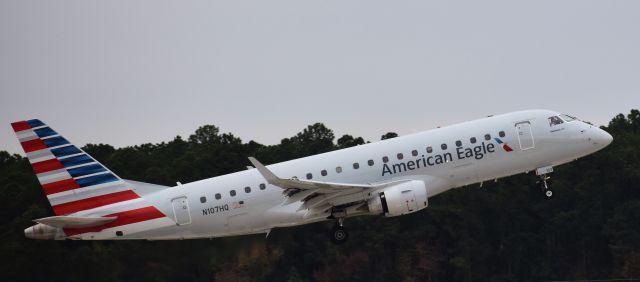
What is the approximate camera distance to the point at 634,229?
313 feet

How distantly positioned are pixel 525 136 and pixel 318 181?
999 centimetres

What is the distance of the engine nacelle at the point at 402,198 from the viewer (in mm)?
53656

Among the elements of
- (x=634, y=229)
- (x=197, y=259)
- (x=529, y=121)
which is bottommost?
(x=634, y=229)

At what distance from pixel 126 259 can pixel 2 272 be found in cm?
775

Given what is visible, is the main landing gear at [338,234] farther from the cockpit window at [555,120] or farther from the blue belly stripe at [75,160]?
the blue belly stripe at [75,160]

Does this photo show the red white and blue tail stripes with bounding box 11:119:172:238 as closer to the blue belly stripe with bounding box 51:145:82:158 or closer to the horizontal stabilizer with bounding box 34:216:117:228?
the blue belly stripe with bounding box 51:145:82:158

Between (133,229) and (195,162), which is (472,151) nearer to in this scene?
(133,229)

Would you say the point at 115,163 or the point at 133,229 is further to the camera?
the point at 115,163

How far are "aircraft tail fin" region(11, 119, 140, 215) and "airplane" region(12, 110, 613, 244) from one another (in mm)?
48

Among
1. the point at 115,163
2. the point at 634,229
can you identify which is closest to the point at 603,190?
the point at 634,229

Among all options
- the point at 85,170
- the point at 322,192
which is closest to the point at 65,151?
the point at 85,170

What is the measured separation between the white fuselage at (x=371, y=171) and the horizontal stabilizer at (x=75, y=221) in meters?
0.56

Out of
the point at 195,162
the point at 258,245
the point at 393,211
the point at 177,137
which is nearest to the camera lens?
the point at 393,211

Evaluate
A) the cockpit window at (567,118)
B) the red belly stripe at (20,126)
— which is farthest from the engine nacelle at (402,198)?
the red belly stripe at (20,126)
